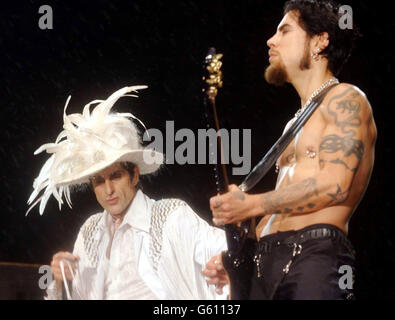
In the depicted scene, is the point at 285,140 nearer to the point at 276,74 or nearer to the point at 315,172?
the point at 315,172

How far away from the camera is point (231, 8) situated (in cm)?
334

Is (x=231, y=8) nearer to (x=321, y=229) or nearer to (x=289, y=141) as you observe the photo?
(x=289, y=141)

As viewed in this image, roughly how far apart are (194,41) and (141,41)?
1.22 ft

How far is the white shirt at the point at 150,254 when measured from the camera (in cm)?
291

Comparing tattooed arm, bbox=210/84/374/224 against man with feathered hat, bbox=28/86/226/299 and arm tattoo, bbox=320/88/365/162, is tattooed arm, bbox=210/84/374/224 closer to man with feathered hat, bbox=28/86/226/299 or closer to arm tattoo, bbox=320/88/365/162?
arm tattoo, bbox=320/88/365/162

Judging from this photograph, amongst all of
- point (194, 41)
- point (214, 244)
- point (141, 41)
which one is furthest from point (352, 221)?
point (141, 41)

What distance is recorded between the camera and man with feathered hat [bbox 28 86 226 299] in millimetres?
2930

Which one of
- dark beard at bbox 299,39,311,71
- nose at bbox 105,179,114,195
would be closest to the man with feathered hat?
nose at bbox 105,179,114,195

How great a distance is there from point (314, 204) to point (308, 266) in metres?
0.23

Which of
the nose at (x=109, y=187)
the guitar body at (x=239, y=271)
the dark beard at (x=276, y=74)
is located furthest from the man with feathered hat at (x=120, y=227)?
the dark beard at (x=276, y=74)

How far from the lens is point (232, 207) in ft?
6.94

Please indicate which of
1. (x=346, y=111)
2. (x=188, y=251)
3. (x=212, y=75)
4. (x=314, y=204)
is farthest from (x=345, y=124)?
(x=188, y=251)

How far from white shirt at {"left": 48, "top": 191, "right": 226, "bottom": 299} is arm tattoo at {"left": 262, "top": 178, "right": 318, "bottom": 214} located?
74 centimetres

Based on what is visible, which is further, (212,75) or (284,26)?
(284,26)
